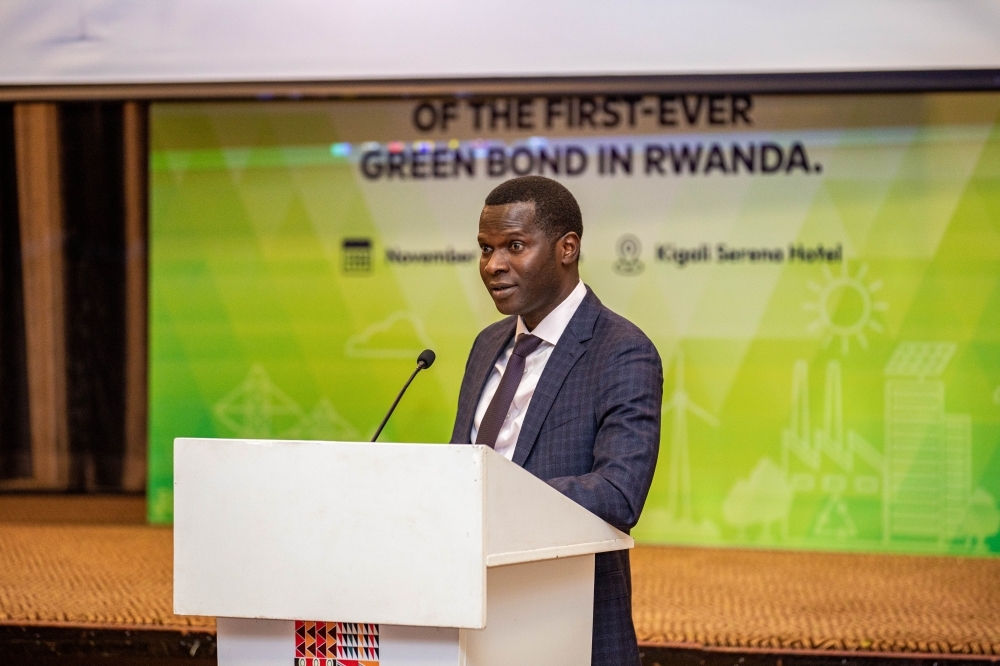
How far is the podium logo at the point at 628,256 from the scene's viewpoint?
5363mm

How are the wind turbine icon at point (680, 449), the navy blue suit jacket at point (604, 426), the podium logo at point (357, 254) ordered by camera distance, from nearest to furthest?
1. the navy blue suit jacket at point (604, 426)
2. the wind turbine icon at point (680, 449)
3. the podium logo at point (357, 254)

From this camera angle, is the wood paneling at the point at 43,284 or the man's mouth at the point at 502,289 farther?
the wood paneling at the point at 43,284

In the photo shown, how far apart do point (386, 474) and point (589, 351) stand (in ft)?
2.19

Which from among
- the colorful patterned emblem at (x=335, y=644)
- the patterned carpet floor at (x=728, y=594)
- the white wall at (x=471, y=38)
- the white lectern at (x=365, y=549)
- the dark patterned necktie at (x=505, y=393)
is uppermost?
the white wall at (x=471, y=38)

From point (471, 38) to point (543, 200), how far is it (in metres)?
2.26

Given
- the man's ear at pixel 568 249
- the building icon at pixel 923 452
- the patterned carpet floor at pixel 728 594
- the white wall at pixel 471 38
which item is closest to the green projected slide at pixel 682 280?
the building icon at pixel 923 452

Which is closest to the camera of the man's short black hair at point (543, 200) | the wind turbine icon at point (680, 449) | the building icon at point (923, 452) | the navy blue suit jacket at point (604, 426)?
the navy blue suit jacket at point (604, 426)

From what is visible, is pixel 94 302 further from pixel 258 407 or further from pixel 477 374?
pixel 477 374

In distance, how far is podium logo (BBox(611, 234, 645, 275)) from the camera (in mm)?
5363

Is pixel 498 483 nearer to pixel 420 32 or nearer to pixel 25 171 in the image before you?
pixel 420 32

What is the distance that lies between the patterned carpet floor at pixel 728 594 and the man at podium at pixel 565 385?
1.37 m

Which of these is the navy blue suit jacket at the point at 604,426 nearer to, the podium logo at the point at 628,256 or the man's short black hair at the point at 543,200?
the man's short black hair at the point at 543,200

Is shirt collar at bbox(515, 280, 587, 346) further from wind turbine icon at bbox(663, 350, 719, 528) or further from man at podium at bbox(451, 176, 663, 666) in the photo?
wind turbine icon at bbox(663, 350, 719, 528)


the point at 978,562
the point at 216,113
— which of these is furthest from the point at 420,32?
the point at 978,562
